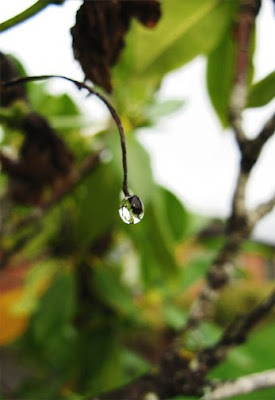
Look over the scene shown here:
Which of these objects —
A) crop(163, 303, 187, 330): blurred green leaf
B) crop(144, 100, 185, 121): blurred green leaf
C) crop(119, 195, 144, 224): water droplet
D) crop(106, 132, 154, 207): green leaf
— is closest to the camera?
crop(119, 195, 144, 224): water droplet

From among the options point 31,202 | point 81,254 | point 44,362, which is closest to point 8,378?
point 44,362

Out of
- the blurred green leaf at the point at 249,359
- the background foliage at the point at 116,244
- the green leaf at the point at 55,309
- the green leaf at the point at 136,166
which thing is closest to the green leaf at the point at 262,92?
the background foliage at the point at 116,244

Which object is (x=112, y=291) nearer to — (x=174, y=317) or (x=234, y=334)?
(x=174, y=317)

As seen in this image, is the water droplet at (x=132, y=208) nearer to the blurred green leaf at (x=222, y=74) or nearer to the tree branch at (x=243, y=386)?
the tree branch at (x=243, y=386)

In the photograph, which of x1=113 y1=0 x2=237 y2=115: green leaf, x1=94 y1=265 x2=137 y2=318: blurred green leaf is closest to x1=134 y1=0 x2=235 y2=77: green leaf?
x1=113 y1=0 x2=237 y2=115: green leaf

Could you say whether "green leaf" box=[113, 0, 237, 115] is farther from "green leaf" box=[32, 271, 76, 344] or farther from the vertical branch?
"green leaf" box=[32, 271, 76, 344]

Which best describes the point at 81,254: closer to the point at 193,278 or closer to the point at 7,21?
the point at 193,278

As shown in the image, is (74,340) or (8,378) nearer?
(74,340)
